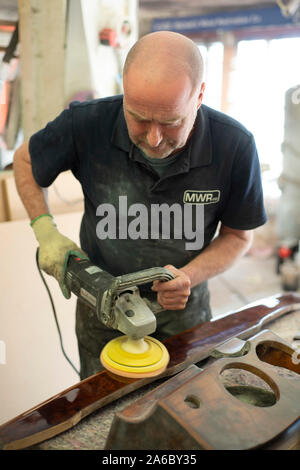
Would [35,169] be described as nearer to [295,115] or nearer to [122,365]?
[122,365]

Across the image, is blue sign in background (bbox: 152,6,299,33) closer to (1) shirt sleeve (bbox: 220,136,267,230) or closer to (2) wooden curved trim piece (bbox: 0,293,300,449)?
(1) shirt sleeve (bbox: 220,136,267,230)

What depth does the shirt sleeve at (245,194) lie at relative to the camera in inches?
60.4

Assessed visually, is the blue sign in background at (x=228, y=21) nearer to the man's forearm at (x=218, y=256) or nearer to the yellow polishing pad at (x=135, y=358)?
the man's forearm at (x=218, y=256)

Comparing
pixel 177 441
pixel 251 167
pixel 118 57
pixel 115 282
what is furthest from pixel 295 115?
pixel 177 441

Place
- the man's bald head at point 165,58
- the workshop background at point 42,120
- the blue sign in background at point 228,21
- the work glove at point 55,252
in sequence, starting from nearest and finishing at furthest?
the man's bald head at point 165,58 → the work glove at point 55,252 → the workshop background at point 42,120 → the blue sign in background at point 228,21

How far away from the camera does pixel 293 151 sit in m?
3.85

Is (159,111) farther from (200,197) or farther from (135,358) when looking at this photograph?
(135,358)

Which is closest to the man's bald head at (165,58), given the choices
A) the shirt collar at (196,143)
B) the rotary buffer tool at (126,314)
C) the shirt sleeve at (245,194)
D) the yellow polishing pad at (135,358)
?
the shirt collar at (196,143)

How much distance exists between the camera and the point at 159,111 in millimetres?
1165

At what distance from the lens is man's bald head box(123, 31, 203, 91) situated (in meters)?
1.13

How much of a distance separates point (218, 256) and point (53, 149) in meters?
0.81

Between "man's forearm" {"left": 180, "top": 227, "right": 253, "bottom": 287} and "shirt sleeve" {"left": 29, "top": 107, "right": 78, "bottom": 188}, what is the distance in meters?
0.66

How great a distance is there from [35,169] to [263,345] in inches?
43.7

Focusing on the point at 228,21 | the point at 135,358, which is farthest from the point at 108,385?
the point at 228,21
